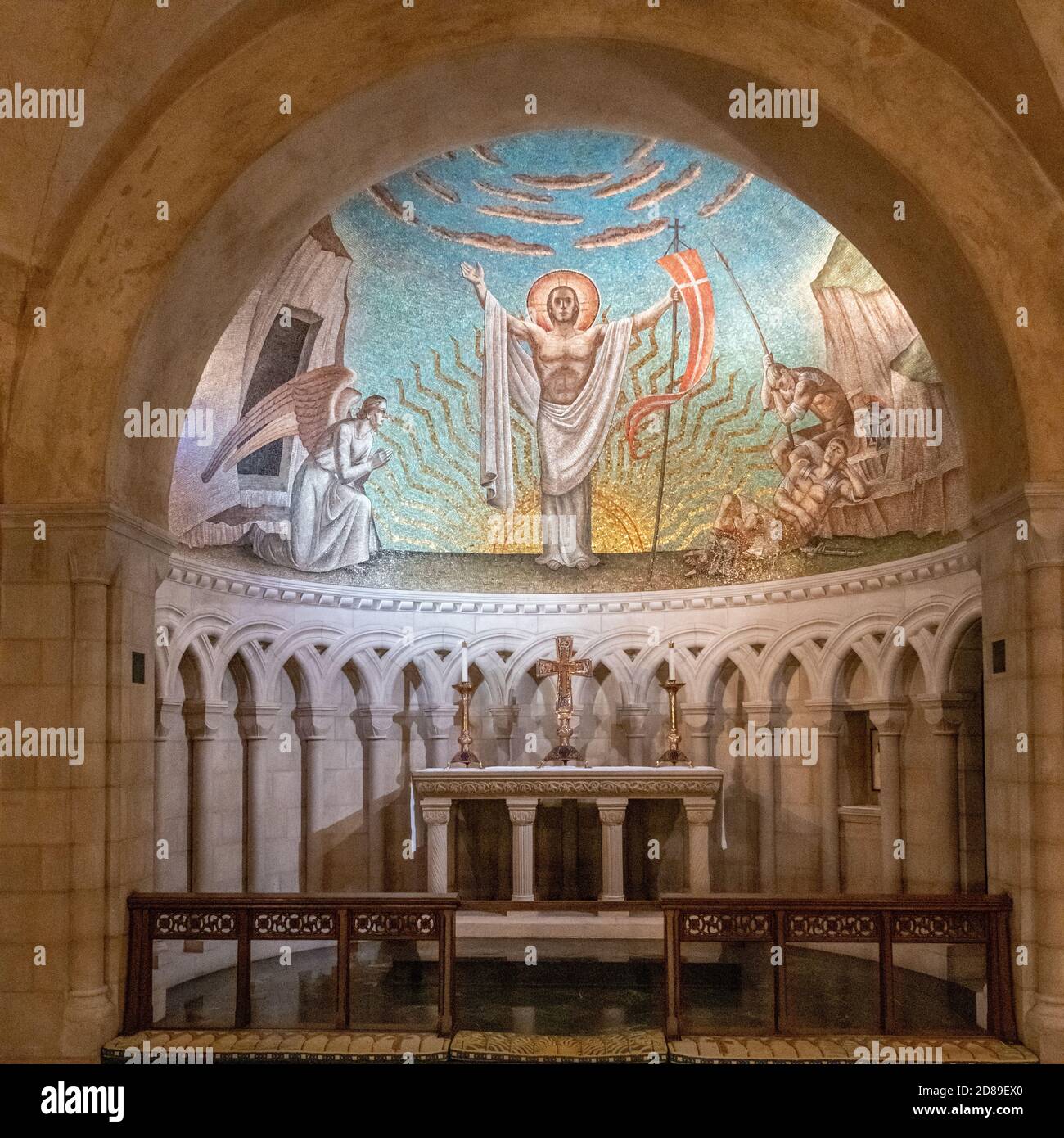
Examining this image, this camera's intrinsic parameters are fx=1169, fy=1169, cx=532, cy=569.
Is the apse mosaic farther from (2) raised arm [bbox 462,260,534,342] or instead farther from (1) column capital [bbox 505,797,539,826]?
(1) column capital [bbox 505,797,539,826]

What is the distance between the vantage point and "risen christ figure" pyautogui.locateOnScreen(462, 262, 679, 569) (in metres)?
13.3

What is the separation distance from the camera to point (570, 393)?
1352cm

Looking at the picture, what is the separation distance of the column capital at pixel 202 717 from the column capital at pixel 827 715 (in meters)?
6.12

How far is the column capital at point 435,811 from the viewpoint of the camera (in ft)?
35.5

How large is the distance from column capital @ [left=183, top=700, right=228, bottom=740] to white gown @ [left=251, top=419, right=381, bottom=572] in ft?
5.46

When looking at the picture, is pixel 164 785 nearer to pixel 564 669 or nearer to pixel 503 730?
pixel 503 730

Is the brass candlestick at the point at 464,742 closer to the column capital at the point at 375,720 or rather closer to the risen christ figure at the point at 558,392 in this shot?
the column capital at the point at 375,720

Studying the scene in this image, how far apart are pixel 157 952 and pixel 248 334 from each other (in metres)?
5.90

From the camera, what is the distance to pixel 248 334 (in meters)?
11.7

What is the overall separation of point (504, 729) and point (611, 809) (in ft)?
9.17

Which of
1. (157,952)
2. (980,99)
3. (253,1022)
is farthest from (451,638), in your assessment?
(980,99)

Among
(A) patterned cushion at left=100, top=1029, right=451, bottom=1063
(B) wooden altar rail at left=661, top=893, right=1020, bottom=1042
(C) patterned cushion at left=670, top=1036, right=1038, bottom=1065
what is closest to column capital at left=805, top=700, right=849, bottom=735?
(B) wooden altar rail at left=661, top=893, right=1020, bottom=1042

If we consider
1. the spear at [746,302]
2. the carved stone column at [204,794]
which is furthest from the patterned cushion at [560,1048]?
the spear at [746,302]
